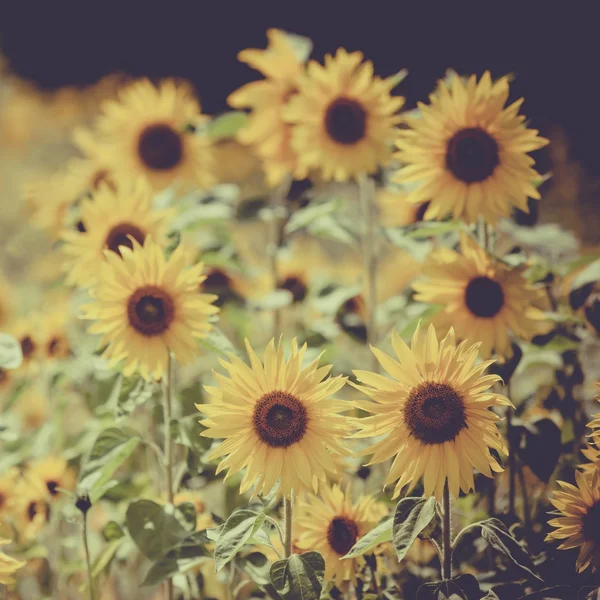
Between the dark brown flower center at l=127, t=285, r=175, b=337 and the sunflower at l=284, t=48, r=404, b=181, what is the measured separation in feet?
1.37

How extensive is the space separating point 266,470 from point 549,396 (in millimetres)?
543

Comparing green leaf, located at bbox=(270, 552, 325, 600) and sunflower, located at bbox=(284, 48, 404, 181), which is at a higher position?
sunflower, located at bbox=(284, 48, 404, 181)

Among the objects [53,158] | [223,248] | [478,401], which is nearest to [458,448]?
[478,401]

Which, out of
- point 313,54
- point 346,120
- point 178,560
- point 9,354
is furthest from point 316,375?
point 313,54

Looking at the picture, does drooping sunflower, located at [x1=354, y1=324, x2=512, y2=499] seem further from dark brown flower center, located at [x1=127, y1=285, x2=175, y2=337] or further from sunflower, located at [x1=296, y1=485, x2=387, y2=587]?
dark brown flower center, located at [x1=127, y1=285, x2=175, y2=337]

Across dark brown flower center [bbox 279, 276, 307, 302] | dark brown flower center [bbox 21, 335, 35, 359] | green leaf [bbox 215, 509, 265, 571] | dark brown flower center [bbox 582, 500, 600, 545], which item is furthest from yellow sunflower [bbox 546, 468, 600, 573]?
dark brown flower center [bbox 21, 335, 35, 359]

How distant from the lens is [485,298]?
3.45 feet

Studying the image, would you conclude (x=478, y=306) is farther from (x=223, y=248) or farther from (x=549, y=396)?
(x=223, y=248)

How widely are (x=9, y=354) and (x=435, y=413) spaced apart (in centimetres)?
56

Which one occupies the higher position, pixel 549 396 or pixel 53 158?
pixel 53 158

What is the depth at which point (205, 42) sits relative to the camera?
5496 mm

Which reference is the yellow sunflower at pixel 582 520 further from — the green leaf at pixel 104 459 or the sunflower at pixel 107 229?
the sunflower at pixel 107 229

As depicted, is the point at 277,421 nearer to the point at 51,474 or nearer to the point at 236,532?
the point at 236,532

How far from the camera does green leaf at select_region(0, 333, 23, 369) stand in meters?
0.99
